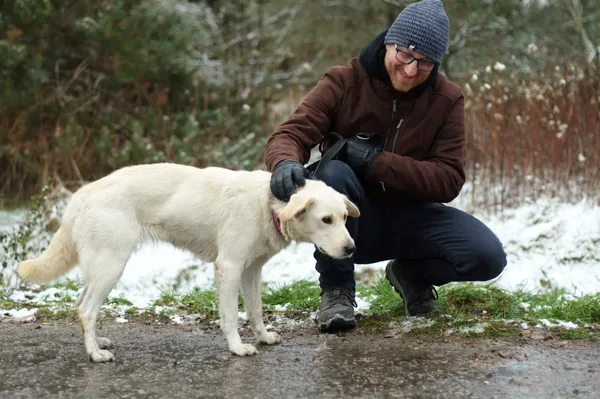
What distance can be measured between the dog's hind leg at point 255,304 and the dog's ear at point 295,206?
1.87 feet

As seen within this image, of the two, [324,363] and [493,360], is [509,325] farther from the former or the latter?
[324,363]

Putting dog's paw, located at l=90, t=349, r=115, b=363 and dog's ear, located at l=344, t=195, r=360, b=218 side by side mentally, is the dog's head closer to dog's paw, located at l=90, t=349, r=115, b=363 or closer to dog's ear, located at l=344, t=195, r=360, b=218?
dog's ear, located at l=344, t=195, r=360, b=218

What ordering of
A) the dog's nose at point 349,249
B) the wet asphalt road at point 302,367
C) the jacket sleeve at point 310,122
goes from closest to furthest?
the wet asphalt road at point 302,367
the dog's nose at point 349,249
the jacket sleeve at point 310,122

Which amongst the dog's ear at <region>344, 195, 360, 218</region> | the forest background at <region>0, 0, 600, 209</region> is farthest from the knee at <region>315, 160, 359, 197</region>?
the forest background at <region>0, 0, 600, 209</region>

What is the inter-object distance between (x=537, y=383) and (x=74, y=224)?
2.34 metres

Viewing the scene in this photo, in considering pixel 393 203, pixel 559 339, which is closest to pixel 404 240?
pixel 393 203

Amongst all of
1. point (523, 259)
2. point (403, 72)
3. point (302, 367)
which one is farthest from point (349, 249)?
point (523, 259)

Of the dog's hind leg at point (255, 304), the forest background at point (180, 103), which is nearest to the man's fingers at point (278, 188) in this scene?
the dog's hind leg at point (255, 304)

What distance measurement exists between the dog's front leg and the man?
0.61 metres

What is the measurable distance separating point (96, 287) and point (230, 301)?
66 cm

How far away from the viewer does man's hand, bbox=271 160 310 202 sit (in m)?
3.32

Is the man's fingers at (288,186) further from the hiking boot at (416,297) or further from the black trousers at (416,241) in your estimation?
the hiking boot at (416,297)

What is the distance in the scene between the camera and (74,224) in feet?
11.3

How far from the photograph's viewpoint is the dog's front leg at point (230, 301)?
3.40 metres
